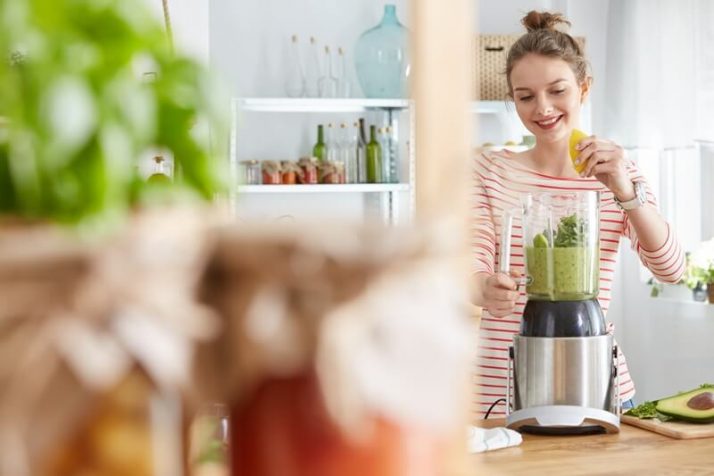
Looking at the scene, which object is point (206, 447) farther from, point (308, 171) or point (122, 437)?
point (308, 171)

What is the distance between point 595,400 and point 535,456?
27 cm

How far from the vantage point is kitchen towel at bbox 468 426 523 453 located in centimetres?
174

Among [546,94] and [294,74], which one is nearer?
[546,94]

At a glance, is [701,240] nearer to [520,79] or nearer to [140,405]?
[520,79]

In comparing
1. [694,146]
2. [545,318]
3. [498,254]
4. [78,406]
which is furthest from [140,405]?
[694,146]

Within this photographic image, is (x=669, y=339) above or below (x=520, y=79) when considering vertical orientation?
below

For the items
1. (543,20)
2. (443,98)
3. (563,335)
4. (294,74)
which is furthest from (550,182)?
(294,74)

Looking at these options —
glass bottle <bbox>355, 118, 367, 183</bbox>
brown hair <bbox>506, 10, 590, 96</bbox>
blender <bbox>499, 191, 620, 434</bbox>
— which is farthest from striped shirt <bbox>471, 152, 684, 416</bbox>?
glass bottle <bbox>355, 118, 367, 183</bbox>

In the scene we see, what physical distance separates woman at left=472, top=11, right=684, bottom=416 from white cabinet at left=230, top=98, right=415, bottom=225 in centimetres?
220

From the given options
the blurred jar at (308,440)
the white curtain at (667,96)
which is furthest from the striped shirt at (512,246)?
the white curtain at (667,96)

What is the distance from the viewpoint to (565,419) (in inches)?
73.9

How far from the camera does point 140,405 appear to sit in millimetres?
379

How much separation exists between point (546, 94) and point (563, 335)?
31.2 inches

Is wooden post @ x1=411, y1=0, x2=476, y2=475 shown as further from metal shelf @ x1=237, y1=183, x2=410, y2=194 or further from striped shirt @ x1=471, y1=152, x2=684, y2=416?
metal shelf @ x1=237, y1=183, x2=410, y2=194
